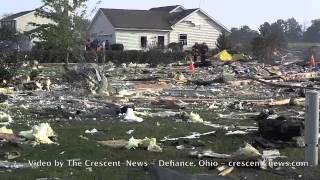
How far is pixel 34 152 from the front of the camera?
790 centimetres

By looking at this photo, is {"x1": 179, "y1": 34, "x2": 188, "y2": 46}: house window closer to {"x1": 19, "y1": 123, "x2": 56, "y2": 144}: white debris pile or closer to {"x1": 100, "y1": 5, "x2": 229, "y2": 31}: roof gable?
{"x1": 100, "y1": 5, "x2": 229, "y2": 31}: roof gable

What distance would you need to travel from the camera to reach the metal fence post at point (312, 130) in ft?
23.6

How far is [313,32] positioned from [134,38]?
45264 mm

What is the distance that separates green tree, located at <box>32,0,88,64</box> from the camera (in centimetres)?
3988

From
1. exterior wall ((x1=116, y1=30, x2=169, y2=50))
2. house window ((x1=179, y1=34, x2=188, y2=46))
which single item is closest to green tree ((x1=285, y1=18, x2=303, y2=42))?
house window ((x1=179, y1=34, x2=188, y2=46))

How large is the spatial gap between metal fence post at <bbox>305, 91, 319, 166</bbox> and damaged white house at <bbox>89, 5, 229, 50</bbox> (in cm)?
5883

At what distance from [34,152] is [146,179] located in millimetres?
2118

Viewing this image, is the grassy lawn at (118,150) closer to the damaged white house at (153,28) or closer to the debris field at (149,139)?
the debris field at (149,139)

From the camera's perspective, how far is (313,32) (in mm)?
101188

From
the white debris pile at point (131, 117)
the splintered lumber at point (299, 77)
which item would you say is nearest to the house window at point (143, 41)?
the splintered lumber at point (299, 77)

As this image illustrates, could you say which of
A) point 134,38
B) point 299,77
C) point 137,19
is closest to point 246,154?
point 299,77

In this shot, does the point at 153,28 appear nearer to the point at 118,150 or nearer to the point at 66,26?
the point at 66,26

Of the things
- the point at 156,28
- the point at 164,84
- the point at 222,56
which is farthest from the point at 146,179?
the point at 156,28

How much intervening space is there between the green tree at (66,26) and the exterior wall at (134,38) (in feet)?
81.1
